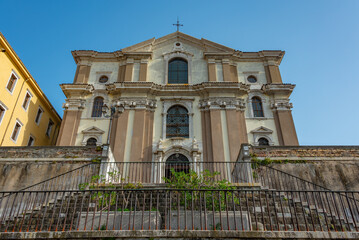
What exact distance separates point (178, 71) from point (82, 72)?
25.4 ft

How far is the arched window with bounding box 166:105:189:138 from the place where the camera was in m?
18.8

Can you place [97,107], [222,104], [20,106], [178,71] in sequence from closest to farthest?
1. [20,106]
2. [222,104]
3. [97,107]
4. [178,71]

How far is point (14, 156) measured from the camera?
13.5 metres

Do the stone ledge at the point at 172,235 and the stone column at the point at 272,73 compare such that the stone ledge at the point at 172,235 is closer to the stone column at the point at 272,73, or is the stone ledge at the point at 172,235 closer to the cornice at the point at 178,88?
the cornice at the point at 178,88

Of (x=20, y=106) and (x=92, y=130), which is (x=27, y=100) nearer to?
(x=20, y=106)

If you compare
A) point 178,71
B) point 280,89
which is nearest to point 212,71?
point 178,71

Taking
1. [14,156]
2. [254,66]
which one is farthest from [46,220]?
[254,66]

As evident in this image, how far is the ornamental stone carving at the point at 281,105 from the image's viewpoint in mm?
19797

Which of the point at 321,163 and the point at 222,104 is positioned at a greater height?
the point at 222,104

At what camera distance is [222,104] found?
63.7 feet

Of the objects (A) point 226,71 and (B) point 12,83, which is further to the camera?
(A) point 226,71

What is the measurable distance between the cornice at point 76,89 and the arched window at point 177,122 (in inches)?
252

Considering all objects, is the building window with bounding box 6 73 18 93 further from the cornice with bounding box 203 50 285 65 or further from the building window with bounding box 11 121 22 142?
the cornice with bounding box 203 50 285 65

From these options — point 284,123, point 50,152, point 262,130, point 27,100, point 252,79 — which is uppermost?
point 252,79
